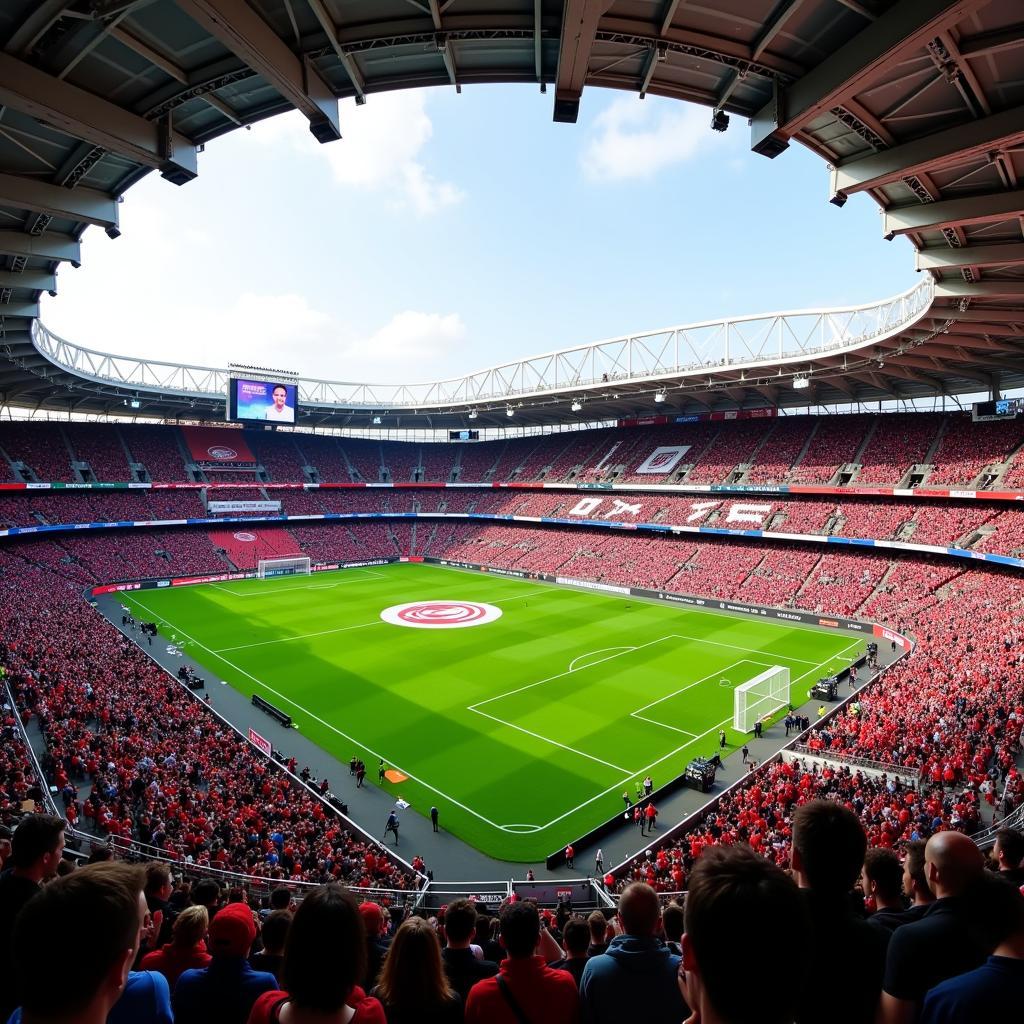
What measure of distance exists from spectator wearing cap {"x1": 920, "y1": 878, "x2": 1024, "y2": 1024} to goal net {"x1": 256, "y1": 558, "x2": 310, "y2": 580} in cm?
5981

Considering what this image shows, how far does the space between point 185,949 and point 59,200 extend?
554 inches

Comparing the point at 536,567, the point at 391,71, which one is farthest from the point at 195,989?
the point at 536,567

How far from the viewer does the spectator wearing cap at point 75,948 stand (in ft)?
7.20

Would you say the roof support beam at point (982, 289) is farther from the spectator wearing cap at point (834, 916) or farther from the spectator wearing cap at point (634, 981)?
the spectator wearing cap at point (634, 981)

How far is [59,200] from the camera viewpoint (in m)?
12.9

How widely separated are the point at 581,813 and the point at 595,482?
4764 cm

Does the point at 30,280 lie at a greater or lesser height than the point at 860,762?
Answer: greater

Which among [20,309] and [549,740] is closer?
[20,309]

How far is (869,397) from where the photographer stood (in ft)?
165

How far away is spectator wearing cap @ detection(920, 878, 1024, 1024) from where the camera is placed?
9.14ft

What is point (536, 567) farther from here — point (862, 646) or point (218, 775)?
point (218, 775)

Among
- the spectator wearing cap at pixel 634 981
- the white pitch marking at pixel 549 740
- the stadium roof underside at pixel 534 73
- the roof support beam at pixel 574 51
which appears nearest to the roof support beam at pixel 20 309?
the stadium roof underside at pixel 534 73

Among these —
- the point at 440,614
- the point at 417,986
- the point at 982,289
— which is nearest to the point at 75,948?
the point at 417,986

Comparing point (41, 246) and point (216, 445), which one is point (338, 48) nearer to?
point (41, 246)
